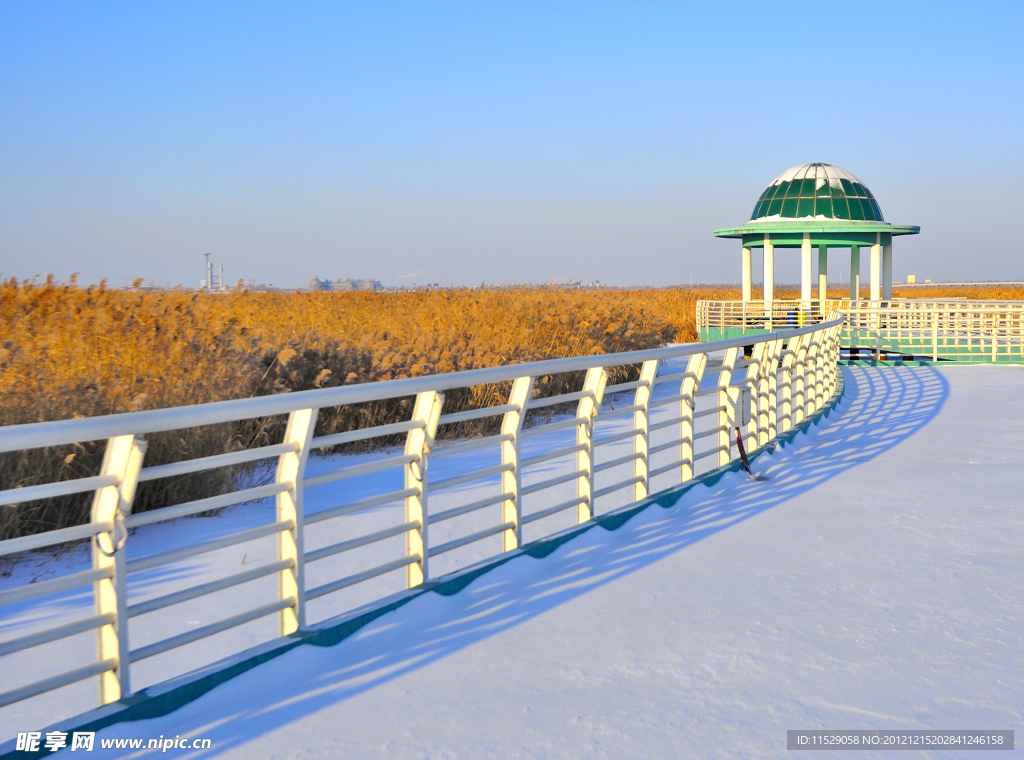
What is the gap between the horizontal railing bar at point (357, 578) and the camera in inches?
167

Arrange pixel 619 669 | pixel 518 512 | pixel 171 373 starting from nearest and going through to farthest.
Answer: pixel 619 669
pixel 518 512
pixel 171 373

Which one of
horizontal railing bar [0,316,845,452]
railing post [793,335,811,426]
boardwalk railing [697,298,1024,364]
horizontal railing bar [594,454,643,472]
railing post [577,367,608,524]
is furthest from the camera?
boardwalk railing [697,298,1024,364]

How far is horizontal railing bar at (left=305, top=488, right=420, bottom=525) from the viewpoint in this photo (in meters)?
4.18

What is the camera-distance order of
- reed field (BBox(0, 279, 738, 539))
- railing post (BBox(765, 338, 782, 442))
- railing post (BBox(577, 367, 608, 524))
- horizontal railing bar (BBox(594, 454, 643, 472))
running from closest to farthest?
railing post (BBox(577, 367, 608, 524)) < horizontal railing bar (BBox(594, 454, 643, 472)) < reed field (BBox(0, 279, 738, 539)) < railing post (BBox(765, 338, 782, 442))

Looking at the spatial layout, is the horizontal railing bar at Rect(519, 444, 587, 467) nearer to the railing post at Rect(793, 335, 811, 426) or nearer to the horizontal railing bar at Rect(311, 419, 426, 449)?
the horizontal railing bar at Rect(311, 419, 426, 449)

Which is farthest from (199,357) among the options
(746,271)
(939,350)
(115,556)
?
(746,271)

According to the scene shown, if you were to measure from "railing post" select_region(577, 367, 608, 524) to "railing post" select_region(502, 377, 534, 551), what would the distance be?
0.62 metres

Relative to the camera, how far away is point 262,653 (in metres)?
3.97

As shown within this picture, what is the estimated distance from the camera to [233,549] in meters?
7.35

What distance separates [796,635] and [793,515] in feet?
9.20

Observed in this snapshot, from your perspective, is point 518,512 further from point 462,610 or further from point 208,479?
point 208,479

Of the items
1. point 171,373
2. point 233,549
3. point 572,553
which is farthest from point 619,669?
point 171,373

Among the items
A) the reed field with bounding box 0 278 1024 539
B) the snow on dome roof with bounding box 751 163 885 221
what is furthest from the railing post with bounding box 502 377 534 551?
the snow on dome roof with bounding box 751 163 885 221

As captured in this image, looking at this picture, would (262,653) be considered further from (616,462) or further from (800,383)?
(800,383)
